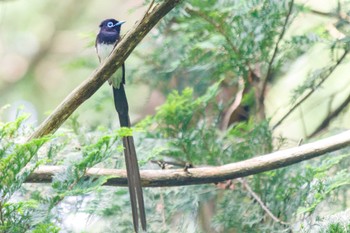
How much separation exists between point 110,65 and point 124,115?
0.45 metres

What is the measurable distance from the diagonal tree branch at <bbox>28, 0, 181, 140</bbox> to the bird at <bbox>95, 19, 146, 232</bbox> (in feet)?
0.93

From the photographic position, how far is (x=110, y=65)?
1.67 m

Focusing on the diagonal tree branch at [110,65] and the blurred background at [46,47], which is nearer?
the diagonal tree branch at [110,65]

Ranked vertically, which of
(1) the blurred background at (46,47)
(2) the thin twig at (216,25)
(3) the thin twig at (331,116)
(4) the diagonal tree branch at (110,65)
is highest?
(1) the blurred background at (46,47)

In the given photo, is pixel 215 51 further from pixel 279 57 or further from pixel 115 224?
pixel 115 224

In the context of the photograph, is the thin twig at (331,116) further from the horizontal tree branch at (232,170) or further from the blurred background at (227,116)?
the horizontal tree branch at (232,170)

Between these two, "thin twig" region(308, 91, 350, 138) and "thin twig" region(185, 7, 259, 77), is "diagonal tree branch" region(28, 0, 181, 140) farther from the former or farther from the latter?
"thin twig" region(308, 91, 350, 138)

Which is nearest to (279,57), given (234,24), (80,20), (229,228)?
(234,24)

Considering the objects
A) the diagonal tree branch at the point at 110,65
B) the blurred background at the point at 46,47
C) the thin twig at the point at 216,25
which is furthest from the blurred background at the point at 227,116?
the blurred background at the point at 46,47

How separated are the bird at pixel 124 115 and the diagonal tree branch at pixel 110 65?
28cm

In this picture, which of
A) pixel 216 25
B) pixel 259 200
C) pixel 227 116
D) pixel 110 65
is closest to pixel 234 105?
pixel 227 116

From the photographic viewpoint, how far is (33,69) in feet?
16.2

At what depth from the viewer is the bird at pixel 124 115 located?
1.90 meters

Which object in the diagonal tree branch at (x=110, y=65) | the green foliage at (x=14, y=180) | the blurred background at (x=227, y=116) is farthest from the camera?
the blurred background at (x=227, y=116)
